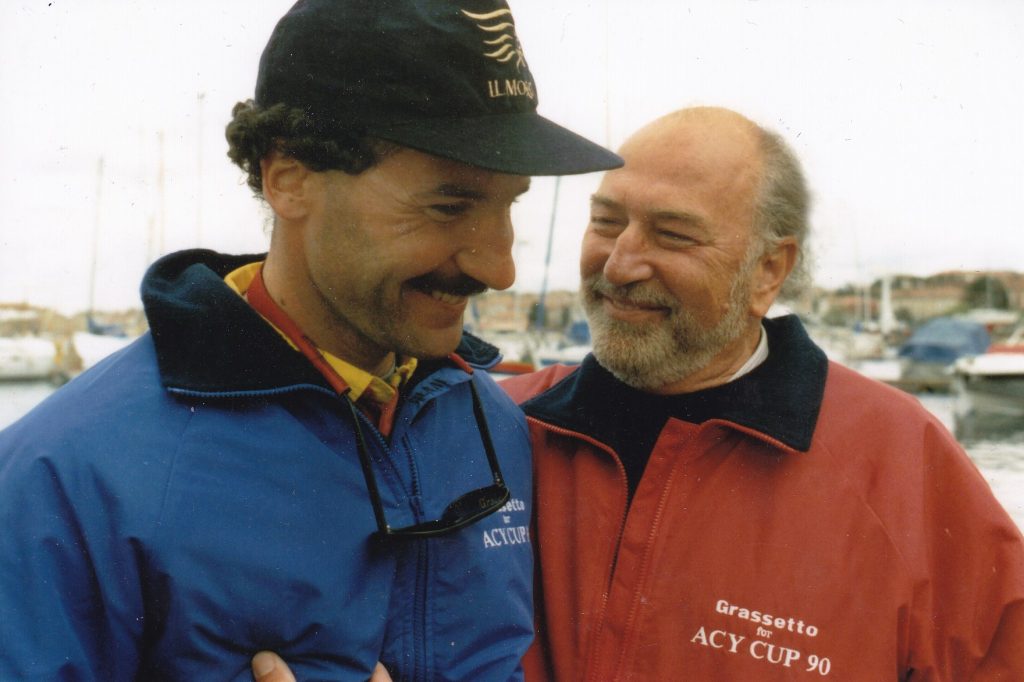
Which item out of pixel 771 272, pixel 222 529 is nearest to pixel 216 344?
pixel 222 529

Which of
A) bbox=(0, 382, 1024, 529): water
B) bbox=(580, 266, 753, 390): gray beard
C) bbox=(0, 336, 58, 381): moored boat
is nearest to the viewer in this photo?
bbox=(580, 266, 753, 390): gray beard

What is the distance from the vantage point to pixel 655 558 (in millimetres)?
2402

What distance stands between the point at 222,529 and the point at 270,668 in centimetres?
28

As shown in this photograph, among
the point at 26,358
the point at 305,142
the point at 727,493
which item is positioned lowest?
the point at 26,358

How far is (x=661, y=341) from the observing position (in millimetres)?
2766

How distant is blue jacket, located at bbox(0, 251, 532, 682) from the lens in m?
1.52

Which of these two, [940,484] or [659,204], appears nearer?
[940,484]

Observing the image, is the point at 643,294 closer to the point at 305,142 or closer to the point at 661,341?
the point at 661,341

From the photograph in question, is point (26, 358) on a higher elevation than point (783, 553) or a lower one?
lower

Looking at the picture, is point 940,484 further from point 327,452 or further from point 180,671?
point 180,671

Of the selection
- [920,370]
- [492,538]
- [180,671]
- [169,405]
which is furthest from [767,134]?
[920,370]

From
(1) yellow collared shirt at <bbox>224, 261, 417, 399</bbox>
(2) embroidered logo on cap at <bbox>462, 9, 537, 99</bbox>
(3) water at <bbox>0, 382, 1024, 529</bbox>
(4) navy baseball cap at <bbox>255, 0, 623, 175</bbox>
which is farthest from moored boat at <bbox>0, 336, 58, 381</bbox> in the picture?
(2) embroidered logo on cap at <bbox>462, 9, 537, 99</bbox>

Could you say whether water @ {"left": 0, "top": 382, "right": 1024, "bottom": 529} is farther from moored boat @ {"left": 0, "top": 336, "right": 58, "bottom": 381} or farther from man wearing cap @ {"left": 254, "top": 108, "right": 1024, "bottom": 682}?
man wearing cap @ {"left": 254, "top": 108, "right": 1024, "bottom": 682}

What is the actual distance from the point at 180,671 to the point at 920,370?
86.8ft
